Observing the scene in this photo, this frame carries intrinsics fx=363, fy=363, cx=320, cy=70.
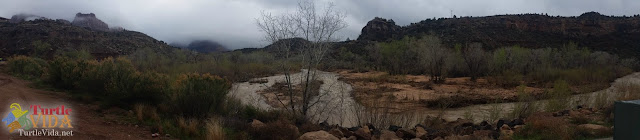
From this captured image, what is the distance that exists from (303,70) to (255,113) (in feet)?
6.94

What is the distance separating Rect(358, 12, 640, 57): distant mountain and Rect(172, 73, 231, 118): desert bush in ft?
169

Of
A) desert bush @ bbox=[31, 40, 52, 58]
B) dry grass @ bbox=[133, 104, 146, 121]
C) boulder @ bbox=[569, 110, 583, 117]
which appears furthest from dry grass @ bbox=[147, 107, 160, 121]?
desert bush @ bbox=[31, 40, 52, 58]

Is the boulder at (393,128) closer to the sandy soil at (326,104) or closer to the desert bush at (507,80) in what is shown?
the sandy soil at (326,104)

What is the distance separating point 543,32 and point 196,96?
75.1 metres

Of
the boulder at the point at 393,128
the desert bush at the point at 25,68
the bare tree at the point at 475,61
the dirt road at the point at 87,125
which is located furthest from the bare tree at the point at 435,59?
the desert bush at the point at 25,68

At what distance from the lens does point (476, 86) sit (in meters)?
26.9

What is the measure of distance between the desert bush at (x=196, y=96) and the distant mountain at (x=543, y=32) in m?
51.4

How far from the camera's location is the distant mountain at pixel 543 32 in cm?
5944

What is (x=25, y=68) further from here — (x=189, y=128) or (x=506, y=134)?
(x=506, y=134)

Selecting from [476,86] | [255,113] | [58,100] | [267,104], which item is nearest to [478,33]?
[476,86]

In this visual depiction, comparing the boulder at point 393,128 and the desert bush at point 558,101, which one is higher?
the desert bush at point 558,101

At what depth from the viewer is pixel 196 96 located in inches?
362

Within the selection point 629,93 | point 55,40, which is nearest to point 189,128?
point 629,93

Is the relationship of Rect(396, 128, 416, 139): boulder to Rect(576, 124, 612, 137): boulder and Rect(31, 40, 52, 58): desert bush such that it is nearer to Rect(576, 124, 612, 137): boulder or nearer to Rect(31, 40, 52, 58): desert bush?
Rect(576, 124, 612, 137): boulder
